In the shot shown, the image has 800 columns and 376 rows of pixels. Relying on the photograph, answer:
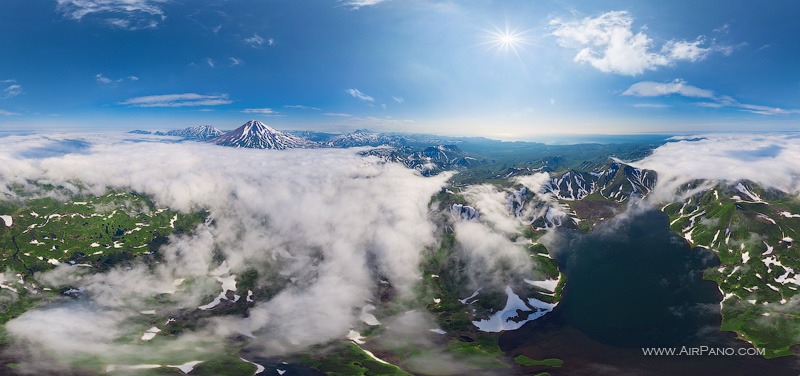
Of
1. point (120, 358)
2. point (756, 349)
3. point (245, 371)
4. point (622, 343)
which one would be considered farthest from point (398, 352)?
point (756, 349)

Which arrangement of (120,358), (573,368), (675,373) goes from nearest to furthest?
(675,373) → (573,368) → (120,358)

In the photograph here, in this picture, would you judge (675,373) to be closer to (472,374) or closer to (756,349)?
(756,349)

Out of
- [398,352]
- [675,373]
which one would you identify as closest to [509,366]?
[398,352]

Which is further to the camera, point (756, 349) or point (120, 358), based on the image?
point (120, 358)

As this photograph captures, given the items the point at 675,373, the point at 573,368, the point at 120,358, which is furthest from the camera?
the point at 120,358

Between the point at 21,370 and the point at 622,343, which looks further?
the point at 622,343

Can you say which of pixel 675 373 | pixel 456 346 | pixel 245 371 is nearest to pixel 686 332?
pixel 675 373

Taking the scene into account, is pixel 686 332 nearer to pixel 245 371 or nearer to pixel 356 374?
pixel 356 374

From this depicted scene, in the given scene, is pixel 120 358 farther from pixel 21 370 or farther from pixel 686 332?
pixel 686 332
